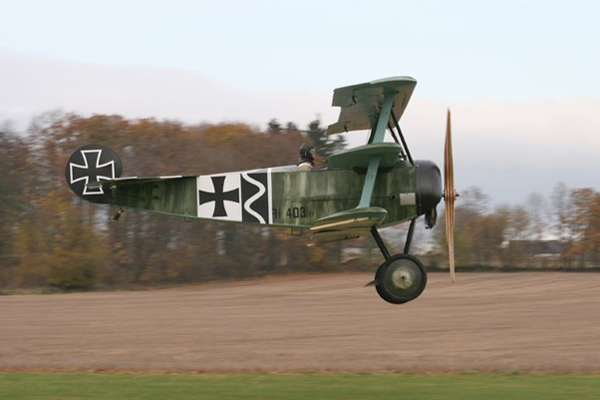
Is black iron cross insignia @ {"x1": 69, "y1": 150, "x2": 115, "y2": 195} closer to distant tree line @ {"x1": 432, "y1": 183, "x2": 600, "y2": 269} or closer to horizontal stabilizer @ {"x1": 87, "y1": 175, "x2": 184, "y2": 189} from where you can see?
horizontal stabilizer @ {"x1": 87, "y1": 175, "x2": 184, "y2": 189}

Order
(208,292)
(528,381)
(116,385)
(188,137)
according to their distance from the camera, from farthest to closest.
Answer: (208,292) → (188,137) → (528,381) → (116,385)

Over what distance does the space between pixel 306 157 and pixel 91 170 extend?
395cm

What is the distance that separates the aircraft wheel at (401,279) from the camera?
14836mm

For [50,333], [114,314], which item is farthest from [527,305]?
[50,333]

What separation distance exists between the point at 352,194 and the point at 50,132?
157ft

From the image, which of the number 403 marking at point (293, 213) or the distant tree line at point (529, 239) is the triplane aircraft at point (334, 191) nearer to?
the number 403 marking at point (293, 213)

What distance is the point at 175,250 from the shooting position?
74.6 meters

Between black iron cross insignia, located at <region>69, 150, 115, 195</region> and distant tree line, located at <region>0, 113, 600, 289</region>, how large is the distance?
2743 centimetres

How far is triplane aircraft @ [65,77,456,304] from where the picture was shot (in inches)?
570

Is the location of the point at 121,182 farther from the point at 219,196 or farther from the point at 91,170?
the point at 219,196

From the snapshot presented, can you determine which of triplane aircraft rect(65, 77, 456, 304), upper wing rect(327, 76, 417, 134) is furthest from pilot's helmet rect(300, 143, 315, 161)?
upper wing rect(327, 76, 417, 134)

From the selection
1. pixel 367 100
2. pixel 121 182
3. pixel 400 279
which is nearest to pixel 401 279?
pixel 400 279

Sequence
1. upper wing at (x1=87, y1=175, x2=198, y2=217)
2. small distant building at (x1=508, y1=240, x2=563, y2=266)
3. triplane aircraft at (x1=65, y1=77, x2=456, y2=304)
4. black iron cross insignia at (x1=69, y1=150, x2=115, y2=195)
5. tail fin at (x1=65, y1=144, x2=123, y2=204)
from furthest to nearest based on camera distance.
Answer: small distant building at (x1=508, y1=240, x2=563, y2=266) → black iron cross insignia at (x1=69, y1=150, x2=115, y2=195) → tail fin at (x1=65, y1=144, x2=123, y2=204) → upper wing at (x1=87, y1=175, x2=198, y2=217) → triplane aircraft at (x1=65, y1=77, x2=456, y2=304)

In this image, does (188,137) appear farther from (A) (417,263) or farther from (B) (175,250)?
(A) (417,263)
